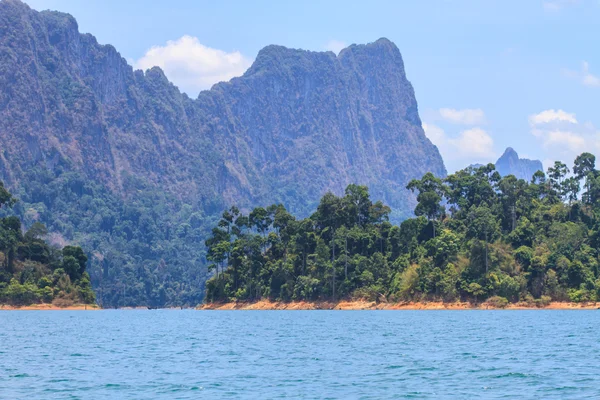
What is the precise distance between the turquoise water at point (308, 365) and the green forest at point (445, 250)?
2906 inches

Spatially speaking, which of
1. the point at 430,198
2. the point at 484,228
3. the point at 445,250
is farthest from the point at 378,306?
the point at 430,198

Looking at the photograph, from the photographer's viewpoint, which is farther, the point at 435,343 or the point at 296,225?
the point at 296,225

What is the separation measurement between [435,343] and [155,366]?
1037 inches

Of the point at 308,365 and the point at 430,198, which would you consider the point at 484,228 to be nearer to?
the point at 430,198

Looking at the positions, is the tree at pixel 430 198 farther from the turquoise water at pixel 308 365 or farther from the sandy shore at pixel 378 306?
the turquoise water at pixel 308 365

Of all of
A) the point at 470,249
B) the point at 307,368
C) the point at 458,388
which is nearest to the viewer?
the point at 458,388

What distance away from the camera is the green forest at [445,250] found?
16038cm

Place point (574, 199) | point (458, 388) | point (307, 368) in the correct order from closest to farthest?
point (458, 388), point (307, 368), point (574, 199)

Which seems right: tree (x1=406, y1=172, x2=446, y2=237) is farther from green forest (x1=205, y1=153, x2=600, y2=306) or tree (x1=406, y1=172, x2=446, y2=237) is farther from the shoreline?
the shoreline

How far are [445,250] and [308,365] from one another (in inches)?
4529

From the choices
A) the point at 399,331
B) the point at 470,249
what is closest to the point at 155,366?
the point at 399,331

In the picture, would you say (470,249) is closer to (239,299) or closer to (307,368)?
(239,299)

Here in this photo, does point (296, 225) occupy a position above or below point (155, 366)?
above

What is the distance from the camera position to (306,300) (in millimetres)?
183500
